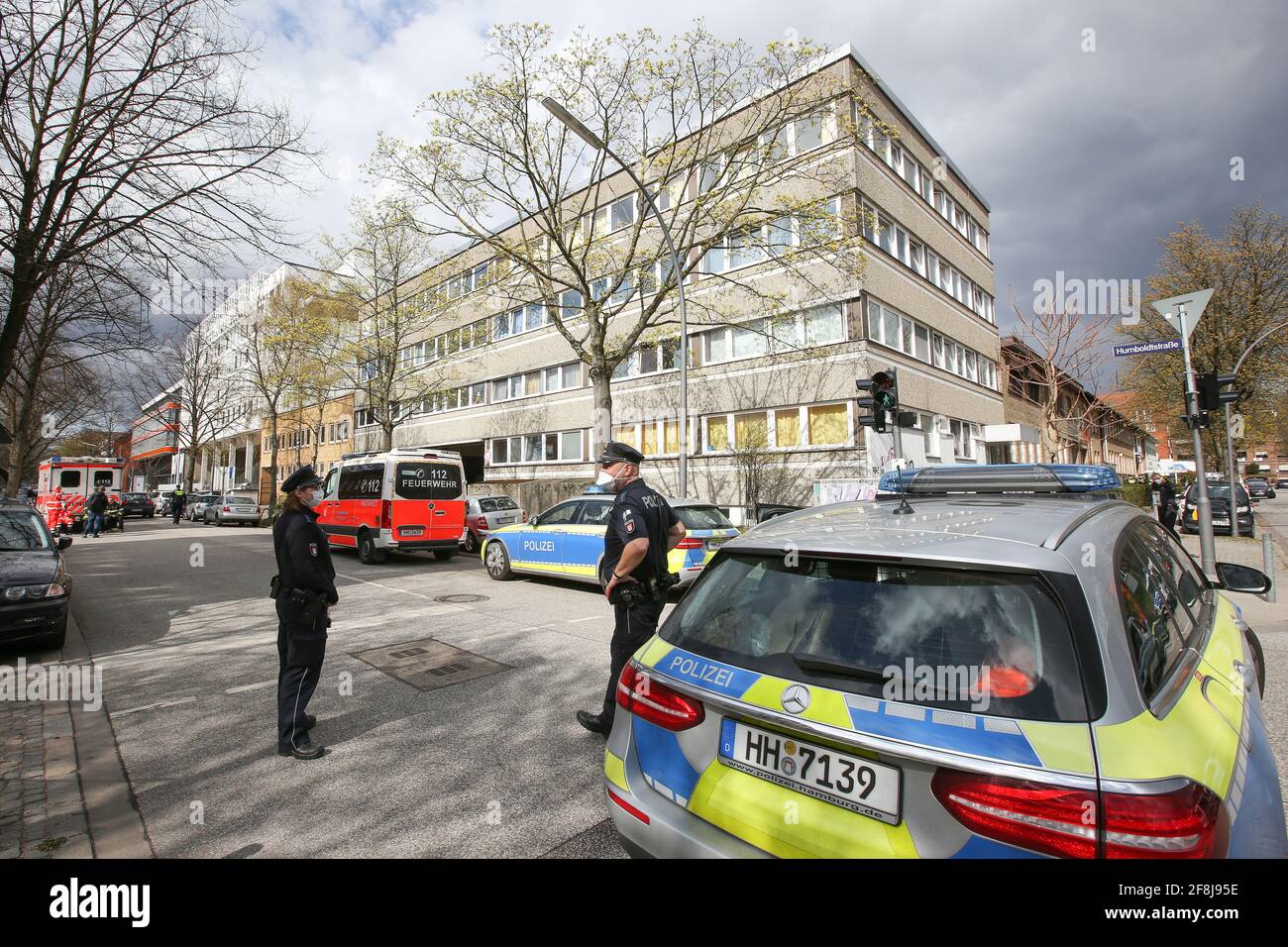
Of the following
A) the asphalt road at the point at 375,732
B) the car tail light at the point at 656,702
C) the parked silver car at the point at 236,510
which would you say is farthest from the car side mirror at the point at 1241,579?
the parked silver car at the point at 236,510

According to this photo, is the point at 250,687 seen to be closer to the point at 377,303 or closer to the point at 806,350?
the point at 806,350

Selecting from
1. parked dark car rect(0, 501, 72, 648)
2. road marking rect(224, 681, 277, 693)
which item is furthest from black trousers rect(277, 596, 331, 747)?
parked dark car rect(0, 501, 72, 648)

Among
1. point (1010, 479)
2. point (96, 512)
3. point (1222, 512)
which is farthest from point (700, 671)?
point (96, 512)

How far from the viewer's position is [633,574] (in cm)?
420

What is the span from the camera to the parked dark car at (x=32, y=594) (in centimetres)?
611

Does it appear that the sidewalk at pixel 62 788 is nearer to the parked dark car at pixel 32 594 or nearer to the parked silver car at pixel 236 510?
the parked dark car at pixel 32 594

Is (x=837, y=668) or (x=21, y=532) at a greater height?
(x=21, y=532)

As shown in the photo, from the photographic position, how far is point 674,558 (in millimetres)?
9078

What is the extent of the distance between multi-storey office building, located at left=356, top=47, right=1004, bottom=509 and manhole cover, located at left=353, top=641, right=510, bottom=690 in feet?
36.3

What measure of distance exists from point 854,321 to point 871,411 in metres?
9.03

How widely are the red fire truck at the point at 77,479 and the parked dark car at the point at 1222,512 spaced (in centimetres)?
4251

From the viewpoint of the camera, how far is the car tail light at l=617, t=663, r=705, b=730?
2094 mm

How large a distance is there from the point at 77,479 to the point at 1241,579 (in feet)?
134
